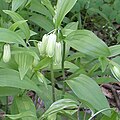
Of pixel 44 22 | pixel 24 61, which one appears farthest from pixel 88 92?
pixel 44 22

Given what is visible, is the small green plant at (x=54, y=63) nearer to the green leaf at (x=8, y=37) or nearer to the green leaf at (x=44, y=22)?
the green leaf at (x=8, y=37)

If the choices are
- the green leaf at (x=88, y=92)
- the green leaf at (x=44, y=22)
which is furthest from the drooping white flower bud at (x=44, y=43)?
the green leaf at (x=44, y=22)

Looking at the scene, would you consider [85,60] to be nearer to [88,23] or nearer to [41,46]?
[41,46]

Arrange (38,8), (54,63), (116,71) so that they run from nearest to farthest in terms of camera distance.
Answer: (116,71) → (54,63) → (38,8)

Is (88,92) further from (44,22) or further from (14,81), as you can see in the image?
(44,22)

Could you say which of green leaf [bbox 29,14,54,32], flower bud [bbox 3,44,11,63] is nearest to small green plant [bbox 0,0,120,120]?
flower bud [bbox 3,44,11,63]

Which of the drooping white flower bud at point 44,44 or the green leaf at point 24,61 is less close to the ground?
the drooping white flower bud at point 44,44
